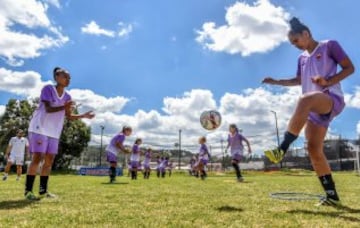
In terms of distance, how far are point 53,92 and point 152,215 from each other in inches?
152

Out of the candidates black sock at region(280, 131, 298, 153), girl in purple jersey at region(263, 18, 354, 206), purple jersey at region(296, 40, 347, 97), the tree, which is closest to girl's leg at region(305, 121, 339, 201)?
girl in purple jersey at region(263, 18, 354, 206)

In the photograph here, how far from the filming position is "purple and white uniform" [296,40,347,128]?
214 inches

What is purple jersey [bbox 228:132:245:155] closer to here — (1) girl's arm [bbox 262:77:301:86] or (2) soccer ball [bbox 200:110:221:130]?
(2) soccer ball [bbox 200:110:221:130]

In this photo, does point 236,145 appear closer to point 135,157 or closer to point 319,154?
point 135,157

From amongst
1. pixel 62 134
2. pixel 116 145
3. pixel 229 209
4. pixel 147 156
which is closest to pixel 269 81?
pixel 229 209

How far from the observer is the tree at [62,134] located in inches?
2364

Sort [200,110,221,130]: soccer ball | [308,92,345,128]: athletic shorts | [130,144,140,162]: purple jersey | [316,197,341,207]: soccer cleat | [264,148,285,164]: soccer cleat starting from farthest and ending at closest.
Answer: [130,144,140,162]: purple jersey < [200,110,221,130]: soccer ball < [316,197,341,207]: soccer cleat < [308,92,345,128]: athletic shorts < [264,148,285,164]: soccer cleat

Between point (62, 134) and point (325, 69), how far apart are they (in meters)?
60.9

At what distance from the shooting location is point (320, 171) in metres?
6.09

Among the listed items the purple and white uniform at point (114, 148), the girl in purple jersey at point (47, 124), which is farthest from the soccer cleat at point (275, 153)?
the purple and white uniform at point (114, 148)

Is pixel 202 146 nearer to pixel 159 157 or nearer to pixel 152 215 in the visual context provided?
pixel 159 157

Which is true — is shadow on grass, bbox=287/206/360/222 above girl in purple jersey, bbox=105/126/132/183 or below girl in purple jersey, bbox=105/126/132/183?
below

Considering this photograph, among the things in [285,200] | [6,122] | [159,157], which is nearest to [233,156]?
[285,200]

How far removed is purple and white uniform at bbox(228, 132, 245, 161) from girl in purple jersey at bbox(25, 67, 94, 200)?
10878 mm
